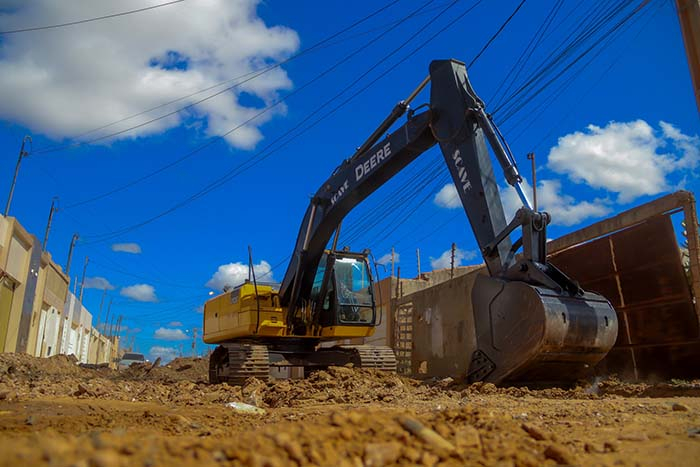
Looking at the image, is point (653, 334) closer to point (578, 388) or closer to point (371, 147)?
point (578, 388)

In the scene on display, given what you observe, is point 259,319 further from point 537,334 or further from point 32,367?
point 32,367

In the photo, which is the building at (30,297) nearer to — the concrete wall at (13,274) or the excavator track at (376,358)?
the concrete wall at (13,274)

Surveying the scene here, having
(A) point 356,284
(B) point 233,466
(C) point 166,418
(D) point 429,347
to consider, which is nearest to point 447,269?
(D) point 429,347

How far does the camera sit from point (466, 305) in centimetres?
1523

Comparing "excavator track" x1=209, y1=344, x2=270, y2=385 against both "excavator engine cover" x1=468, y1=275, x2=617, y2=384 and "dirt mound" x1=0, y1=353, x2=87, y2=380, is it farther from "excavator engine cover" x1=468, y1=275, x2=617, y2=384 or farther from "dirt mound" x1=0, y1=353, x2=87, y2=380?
"dirt mound" x1=0, y1=353, x2=87, y2=380

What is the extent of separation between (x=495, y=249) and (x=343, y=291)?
4.62 m

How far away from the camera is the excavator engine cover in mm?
6500

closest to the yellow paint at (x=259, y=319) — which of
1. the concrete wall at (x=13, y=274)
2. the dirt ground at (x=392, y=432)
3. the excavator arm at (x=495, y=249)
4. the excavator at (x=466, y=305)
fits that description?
the excavator at (x=466, y=305)

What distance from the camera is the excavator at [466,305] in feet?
22.2

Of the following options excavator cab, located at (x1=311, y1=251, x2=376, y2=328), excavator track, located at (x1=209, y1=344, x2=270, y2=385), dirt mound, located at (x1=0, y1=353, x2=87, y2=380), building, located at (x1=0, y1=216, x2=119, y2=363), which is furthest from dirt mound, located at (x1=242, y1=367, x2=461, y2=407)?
building, located at (x1=0, y1=216, x2=119, y2=363)

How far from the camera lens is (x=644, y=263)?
9961mm

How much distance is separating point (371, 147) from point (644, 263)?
5.32 meters

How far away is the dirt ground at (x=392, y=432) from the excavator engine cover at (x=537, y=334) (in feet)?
0.95

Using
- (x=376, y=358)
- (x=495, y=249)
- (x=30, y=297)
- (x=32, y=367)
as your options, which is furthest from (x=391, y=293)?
(x=495, y=249)
